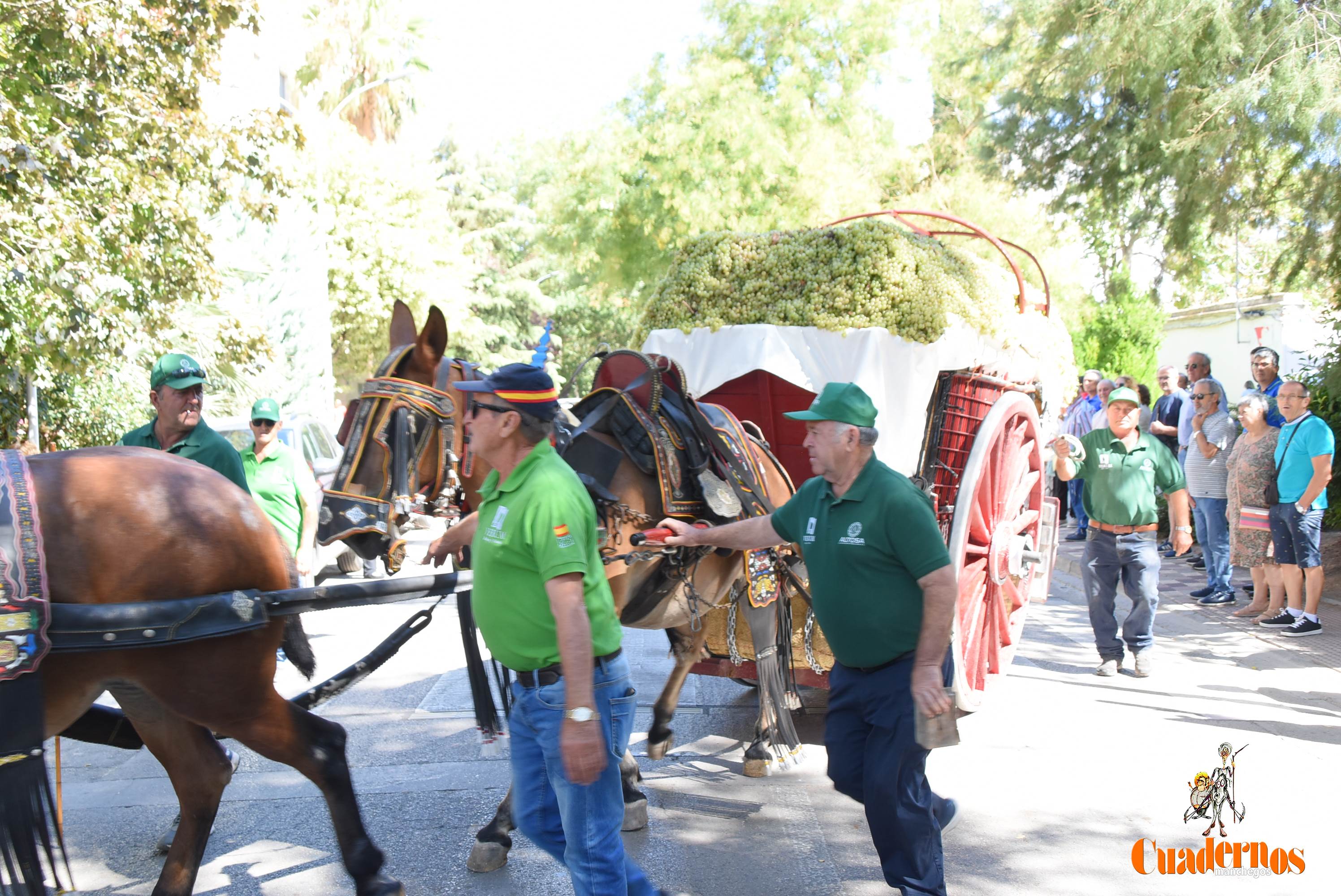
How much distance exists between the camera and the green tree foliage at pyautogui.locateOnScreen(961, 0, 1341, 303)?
8.75 meters

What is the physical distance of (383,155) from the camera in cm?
2842

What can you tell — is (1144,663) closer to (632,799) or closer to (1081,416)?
(632,799)

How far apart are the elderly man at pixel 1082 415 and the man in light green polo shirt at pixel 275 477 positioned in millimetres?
9434

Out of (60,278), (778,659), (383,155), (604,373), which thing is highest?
(383,155)

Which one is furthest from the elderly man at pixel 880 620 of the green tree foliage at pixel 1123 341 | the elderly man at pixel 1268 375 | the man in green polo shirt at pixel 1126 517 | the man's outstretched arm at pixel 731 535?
the green tree foliage at pixel 1123 341

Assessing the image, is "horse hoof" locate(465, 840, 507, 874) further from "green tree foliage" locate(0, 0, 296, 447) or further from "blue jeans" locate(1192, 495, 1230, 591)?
"blue jeans" locate(1192, 495, 1230, 591)

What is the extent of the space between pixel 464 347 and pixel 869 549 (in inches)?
1220

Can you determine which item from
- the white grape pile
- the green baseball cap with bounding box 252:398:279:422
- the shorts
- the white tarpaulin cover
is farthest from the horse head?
the shorts

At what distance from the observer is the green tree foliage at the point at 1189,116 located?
8750 mm

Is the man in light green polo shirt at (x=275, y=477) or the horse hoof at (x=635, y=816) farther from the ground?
the man in light green polo shirt at (x=275, y=477)

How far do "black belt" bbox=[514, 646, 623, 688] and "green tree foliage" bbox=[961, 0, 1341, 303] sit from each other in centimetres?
826

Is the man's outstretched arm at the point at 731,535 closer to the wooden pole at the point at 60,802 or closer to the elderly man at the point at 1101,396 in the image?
the wooden pole at the point at 60,802

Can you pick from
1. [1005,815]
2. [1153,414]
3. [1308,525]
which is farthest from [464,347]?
[1005,815]

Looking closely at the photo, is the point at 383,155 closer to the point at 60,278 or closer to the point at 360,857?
the point at 60,278
